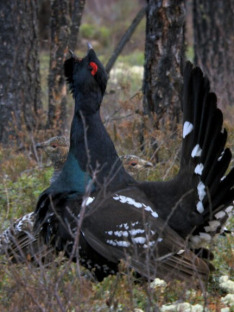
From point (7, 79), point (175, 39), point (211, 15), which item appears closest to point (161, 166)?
point (175, 39)

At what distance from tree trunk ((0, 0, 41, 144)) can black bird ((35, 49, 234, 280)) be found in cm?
461

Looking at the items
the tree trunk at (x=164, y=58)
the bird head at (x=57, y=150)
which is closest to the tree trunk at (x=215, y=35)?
the tree trunk at (x=164, y=58)

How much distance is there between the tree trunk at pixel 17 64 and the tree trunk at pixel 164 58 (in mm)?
2227

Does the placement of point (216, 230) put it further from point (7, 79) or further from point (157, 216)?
point (7, 79)

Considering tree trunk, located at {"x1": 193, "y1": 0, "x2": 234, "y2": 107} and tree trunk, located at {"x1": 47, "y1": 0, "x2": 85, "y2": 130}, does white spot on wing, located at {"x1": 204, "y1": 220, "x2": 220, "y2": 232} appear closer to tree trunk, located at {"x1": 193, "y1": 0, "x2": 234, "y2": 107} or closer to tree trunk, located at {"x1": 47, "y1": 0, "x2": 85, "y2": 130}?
tree trunk, located at {"x1": 47, "y1": 0, "x2": 85, "y2": 130}

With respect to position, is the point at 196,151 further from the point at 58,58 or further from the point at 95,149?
the point at 58,58

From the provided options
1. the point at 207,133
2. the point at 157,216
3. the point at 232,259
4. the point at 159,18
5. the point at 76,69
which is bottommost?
the point at 232,259

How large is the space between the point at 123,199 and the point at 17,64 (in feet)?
18.5

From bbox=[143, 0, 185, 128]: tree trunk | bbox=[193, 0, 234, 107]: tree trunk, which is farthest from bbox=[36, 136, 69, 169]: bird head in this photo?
bbox=[193, 0, 234, 107]: tree trunk

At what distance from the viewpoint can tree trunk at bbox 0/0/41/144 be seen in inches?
420

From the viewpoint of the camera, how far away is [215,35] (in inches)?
583

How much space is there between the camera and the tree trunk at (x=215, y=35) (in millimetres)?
14500

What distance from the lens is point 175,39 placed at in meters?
9.12

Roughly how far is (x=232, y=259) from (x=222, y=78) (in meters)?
8.30
